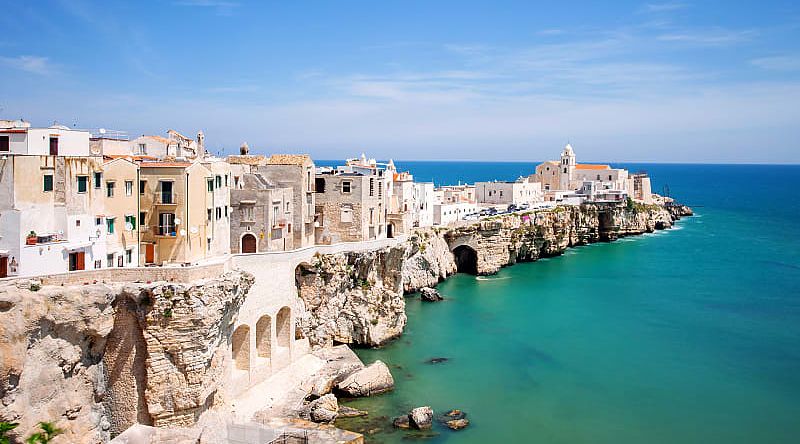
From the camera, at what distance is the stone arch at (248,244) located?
38594mm

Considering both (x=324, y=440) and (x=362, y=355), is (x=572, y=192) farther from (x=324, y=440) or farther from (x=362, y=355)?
(x=324, y=440)

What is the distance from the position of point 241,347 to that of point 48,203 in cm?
1070

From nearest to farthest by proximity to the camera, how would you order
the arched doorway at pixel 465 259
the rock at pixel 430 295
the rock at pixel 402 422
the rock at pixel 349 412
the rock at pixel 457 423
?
the rock at pixel 402 422 → the rock at pixel 457 423 → the rock at pixel 349 412 → the rock at pixel 430 295 → the arched doorway at pixel 465 259

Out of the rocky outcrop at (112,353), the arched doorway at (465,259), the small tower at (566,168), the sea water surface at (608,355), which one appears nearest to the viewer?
the rocky outcrop at (112,353)

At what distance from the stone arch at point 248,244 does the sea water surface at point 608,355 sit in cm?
867

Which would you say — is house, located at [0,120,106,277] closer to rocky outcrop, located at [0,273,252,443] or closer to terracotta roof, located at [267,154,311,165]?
rocky outcrop, located at [0,273,252,443]

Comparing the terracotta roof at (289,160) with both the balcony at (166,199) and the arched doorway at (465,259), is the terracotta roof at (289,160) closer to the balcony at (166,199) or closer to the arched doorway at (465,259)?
the balcony at (166,199)

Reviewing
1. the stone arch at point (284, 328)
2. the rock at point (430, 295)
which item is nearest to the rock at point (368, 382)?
the stone arch at point (284, 328)

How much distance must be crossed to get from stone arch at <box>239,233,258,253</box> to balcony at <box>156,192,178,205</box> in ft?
25.9

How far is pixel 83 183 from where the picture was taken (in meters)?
27.3

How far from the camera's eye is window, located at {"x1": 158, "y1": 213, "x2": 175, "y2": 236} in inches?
1217

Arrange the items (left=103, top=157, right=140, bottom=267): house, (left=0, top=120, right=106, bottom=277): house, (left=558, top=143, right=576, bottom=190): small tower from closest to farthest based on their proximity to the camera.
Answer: (left=0, top=120, right=106, bottom=277): house → (left=103, top=157, right=140, bottom=267): house → (left=558, top=143, right=576, bottom=190): small tower

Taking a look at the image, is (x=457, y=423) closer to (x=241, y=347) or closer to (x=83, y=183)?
(x=241, y=347)

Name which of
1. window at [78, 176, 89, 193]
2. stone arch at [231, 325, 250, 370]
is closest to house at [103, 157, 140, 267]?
window at [78, 176, 89, 193]
